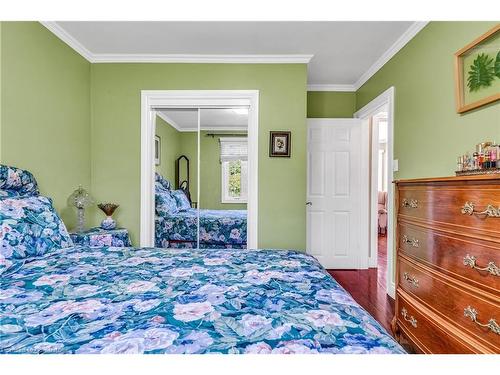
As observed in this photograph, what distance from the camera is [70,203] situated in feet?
9.16

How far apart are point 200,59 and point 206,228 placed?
2013 millimetres

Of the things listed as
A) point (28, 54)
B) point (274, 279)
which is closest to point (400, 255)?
point (274, 279)

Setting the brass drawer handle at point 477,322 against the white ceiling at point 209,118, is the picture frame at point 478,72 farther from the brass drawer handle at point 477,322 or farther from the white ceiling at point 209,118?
the white ceiling at point 209,118

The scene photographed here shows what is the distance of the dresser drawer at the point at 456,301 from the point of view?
120 centimetres

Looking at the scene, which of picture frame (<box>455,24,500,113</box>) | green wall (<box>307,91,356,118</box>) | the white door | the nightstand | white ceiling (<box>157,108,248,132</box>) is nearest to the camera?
picture frame (<box>455,24,500,113</box>)

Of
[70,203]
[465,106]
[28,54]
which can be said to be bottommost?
[70,203]

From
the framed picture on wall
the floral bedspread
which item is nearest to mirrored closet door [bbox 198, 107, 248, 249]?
the floral bedspread

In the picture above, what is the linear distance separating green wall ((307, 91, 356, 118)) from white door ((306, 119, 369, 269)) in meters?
0.22

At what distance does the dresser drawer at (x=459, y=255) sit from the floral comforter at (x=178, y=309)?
24.9 inches

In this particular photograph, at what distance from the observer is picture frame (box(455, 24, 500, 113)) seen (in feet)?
5.60

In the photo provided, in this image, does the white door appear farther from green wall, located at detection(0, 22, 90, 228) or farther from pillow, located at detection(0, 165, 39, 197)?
pillow, located at detection(0, 165, 39, 197)
